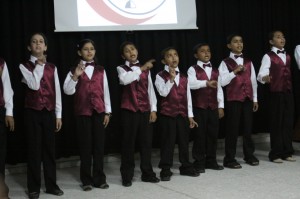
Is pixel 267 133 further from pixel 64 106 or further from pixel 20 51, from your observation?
pixel 20 51

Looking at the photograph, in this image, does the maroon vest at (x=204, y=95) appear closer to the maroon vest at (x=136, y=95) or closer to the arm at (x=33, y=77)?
the maroon vest at (x=136, y=95)

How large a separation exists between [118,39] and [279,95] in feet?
5.98

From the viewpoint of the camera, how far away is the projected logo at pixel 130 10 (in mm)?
4199

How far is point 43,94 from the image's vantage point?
3.06 m

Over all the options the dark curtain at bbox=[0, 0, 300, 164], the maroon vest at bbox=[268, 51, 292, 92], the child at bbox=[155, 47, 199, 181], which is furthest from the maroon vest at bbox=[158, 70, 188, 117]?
the dark curtain at bbox=[0, 0, 300, 164]

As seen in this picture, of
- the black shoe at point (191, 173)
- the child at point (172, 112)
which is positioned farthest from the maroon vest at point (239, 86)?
the black shoe at point (191, 173)

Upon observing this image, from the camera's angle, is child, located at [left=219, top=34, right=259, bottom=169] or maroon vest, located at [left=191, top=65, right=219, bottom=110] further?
child, located at [left=219, top=34, right=259, bottom=169]

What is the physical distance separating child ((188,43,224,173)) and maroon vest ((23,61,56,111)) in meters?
1.27

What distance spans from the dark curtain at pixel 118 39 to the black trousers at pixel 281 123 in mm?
1173

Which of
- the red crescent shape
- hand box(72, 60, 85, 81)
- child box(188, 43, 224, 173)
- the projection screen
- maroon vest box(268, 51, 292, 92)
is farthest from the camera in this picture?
the red crescent shape

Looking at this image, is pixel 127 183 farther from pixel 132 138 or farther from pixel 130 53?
pixel 130 53

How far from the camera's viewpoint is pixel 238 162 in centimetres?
407

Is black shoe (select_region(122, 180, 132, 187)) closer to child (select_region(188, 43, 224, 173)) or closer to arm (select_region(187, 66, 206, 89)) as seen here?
child (select_region(188, 43, 224, 173))

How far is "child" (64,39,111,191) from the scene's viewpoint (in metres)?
3.20
